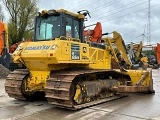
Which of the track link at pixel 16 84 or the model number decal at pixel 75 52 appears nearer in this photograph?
the model number decal at pixel 75 52

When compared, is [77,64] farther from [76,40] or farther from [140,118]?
[140,118]

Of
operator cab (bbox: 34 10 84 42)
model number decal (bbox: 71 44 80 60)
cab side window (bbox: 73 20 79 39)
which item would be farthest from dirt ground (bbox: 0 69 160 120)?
cab side window (bbox: 73 20 79 39)

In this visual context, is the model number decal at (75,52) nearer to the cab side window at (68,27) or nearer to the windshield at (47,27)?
the cab side window at (68,27)

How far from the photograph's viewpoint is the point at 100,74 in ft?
30.7

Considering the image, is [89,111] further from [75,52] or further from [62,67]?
[75,52]

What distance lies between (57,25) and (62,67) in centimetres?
119

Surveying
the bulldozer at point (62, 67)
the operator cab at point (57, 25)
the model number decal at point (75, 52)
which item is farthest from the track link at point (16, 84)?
the model number decal at point (75, 52)

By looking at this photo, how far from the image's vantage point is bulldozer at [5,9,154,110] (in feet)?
24.9

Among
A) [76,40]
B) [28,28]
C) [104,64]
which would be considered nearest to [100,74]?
[104,64]

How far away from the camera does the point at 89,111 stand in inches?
301

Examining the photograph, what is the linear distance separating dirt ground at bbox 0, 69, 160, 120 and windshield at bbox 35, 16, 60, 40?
6.57 feet

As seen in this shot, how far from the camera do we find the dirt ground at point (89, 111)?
7.10 meters

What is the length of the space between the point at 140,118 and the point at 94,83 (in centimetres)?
207

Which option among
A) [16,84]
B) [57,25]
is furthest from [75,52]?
[16,84]
